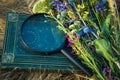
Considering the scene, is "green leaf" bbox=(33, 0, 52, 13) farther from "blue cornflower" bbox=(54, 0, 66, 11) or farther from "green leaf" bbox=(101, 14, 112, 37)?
"green leaf" bbox=(101, 14, 112, 37)

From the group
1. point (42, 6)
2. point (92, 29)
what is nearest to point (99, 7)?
point (92, 29)

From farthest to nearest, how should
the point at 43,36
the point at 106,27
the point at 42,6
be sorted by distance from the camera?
the point at 42,6 < the point at 43,36 < the point at 106,27

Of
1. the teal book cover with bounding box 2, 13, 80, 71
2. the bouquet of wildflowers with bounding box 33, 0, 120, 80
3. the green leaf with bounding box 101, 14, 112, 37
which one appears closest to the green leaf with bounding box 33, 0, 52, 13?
the bouquet of wildflowers with bounding box 33, 0, 120, 80

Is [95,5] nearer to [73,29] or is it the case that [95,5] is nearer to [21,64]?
[73,29]

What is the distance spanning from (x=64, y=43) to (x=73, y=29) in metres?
0.12

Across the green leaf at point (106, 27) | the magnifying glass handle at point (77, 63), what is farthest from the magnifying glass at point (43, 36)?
the green leaf at point (106, 27)

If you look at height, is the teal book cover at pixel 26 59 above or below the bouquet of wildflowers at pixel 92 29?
below

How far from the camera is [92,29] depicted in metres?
2.49

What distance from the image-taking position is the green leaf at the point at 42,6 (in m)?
2.66

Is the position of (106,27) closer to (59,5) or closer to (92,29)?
(92,29)

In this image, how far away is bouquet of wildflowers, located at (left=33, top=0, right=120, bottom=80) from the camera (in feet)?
7.47

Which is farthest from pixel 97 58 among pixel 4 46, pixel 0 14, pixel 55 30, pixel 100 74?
pixel 0 14

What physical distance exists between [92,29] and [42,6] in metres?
0.38

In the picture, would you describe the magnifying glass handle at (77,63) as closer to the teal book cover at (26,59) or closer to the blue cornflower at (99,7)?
the teal book cover at (26,59)
